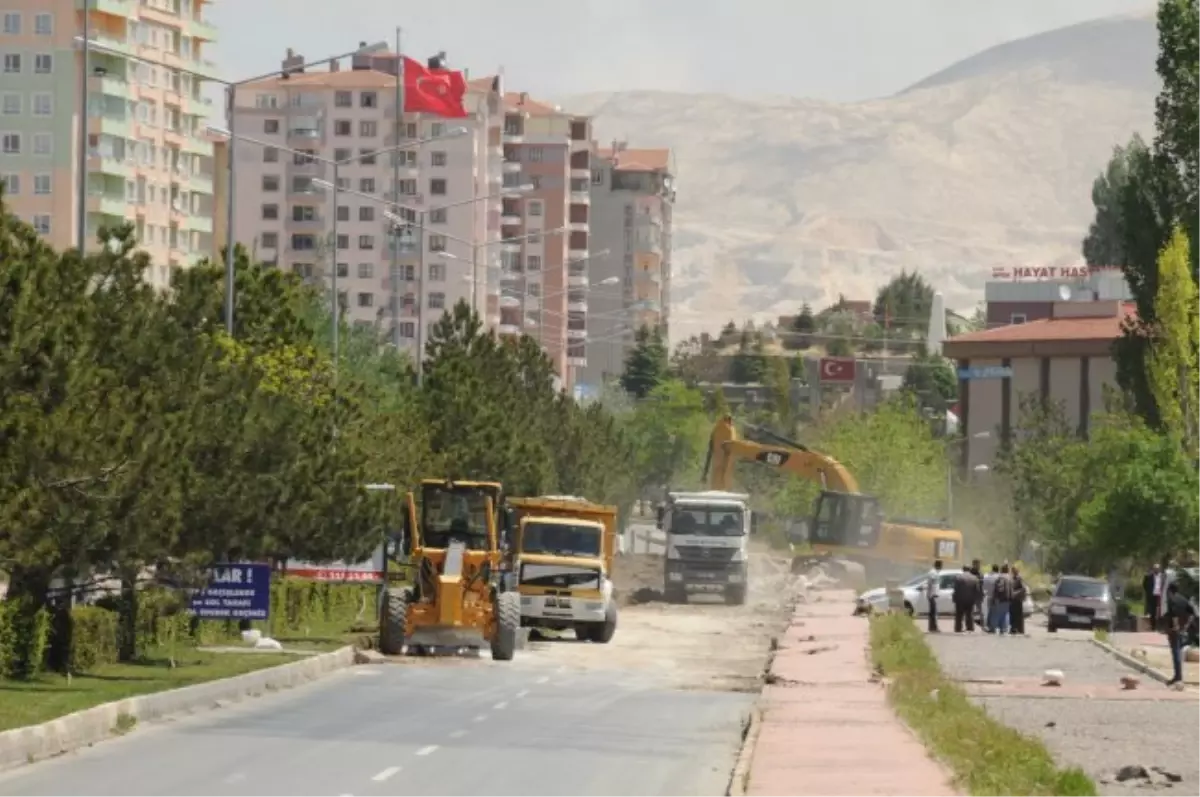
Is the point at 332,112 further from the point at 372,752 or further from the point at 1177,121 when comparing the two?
the point at 372,752

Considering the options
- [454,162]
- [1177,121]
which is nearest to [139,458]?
[1177,121]

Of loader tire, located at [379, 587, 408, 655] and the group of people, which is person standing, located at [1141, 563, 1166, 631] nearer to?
the group of people

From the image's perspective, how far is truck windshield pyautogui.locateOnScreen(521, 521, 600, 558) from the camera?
199 feet

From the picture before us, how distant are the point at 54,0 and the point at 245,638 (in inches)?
3592

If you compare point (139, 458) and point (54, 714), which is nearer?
point (54, 714)

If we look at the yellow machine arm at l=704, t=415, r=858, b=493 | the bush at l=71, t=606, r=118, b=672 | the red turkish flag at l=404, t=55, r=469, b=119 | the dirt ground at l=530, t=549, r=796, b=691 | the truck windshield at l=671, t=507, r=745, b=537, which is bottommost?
the dirt ground at l=530, t=549, r=796, b=691

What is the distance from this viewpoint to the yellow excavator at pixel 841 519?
93.4 meters

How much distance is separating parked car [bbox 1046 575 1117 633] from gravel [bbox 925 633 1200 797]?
1142cm

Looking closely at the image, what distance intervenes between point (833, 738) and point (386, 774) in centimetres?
624

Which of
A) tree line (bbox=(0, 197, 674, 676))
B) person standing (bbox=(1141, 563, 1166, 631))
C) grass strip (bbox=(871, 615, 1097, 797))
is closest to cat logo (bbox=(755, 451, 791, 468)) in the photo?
tree line (bbox=(0, 197, 674, 676))

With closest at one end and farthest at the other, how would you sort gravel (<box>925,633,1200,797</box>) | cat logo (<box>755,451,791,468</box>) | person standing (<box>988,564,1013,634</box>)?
gravel (<box>925,633,1200,797</box>) → person standing (<box>988,564,1013,634</box>) → cat logo (<box>755,451,791,468</box>)

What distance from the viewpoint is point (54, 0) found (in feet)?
447

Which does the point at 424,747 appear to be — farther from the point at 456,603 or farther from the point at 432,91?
the point at 432,91

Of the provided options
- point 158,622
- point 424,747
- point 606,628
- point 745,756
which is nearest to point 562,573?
point 606,628
